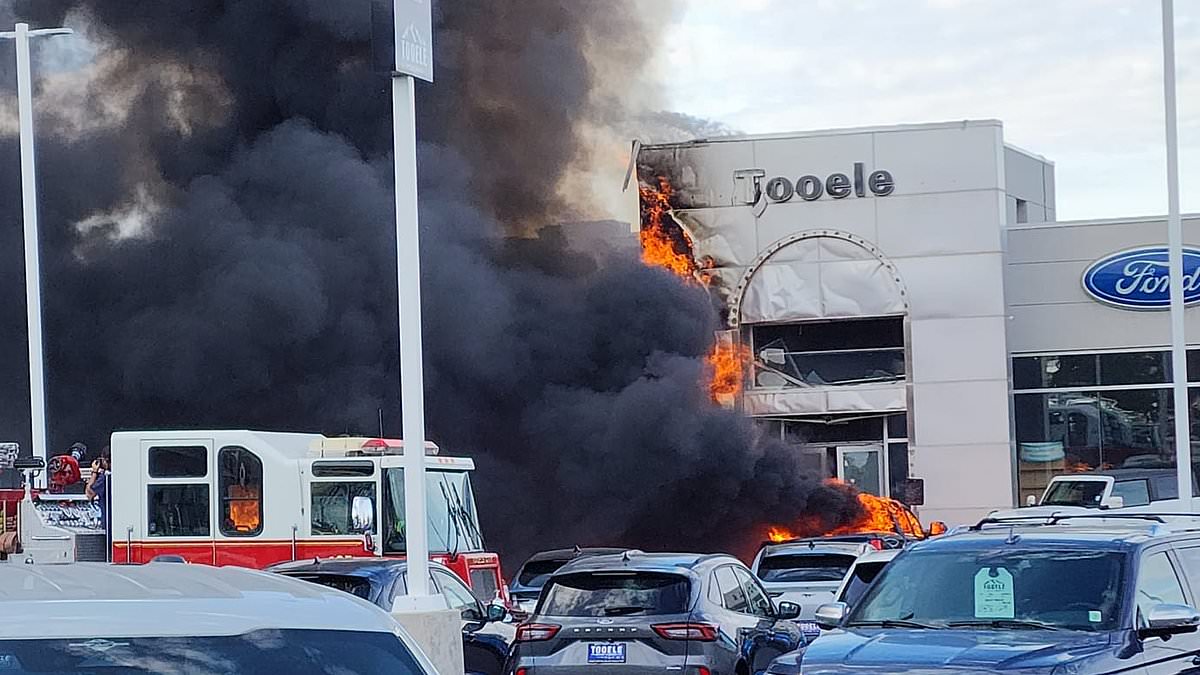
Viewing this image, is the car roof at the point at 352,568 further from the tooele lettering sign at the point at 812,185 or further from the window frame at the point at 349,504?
the tooele lettering sign at the point at 812,185

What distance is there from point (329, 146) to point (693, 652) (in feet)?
80.7

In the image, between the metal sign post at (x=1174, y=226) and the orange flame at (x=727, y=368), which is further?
the orange flame at (x=727, y=368)

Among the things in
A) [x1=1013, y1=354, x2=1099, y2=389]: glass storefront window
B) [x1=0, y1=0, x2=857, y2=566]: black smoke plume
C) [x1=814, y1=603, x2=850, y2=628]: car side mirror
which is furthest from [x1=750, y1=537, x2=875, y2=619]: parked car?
[x1=1013, y1=354, x2=1099, y2=389]: glass storefront window

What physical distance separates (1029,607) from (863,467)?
84.1ft

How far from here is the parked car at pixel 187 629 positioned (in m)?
3.54

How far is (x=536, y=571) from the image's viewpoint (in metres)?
20.5

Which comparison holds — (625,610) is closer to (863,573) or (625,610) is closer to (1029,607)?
(863,573)

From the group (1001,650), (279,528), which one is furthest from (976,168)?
(1001,650)

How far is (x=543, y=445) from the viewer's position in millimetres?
33250

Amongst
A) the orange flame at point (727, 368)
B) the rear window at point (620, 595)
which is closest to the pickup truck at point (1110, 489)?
the orange flame at point (727, 368)

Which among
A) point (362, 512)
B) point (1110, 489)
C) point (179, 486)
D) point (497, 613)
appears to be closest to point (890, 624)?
point (497, 613)

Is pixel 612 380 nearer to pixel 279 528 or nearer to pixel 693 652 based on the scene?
pixel 279 528

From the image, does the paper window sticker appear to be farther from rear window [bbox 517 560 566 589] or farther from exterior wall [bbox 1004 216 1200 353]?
exterior wall [bbox 1004 216 1200 353]

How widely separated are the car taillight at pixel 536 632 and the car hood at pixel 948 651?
12.0ft
